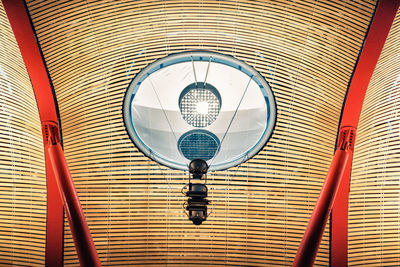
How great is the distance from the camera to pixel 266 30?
6457 millimetres

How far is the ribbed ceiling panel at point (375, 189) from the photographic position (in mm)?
7359

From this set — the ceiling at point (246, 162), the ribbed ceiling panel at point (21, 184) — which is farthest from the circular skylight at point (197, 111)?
the ribbed ceiling panel at point (21, 184)

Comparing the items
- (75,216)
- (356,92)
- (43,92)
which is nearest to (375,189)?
(356,92)

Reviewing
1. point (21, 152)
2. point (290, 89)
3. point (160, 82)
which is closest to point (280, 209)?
point (290, 89)

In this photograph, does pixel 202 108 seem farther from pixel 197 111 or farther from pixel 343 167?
pixel 343 167

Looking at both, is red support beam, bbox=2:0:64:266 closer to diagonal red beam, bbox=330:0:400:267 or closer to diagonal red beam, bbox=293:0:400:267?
diagonal red beam, bbox=293:0:400:267

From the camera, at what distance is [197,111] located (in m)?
6.56

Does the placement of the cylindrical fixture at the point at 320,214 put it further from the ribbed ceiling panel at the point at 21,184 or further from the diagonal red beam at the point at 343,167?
the ribbed ceiling panel at the point at 21,184

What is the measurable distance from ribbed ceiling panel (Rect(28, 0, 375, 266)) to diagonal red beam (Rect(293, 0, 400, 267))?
0.18 m

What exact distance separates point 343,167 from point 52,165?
14.4 feet

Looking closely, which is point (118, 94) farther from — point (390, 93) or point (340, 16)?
point (390, 93)

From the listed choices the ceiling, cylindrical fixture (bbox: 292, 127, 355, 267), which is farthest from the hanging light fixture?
cylindrical fixture (bbox: 292, 127, 355, 267)

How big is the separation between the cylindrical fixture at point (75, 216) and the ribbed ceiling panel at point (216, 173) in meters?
1.54

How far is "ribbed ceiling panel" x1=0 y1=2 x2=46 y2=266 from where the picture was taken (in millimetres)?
7328
